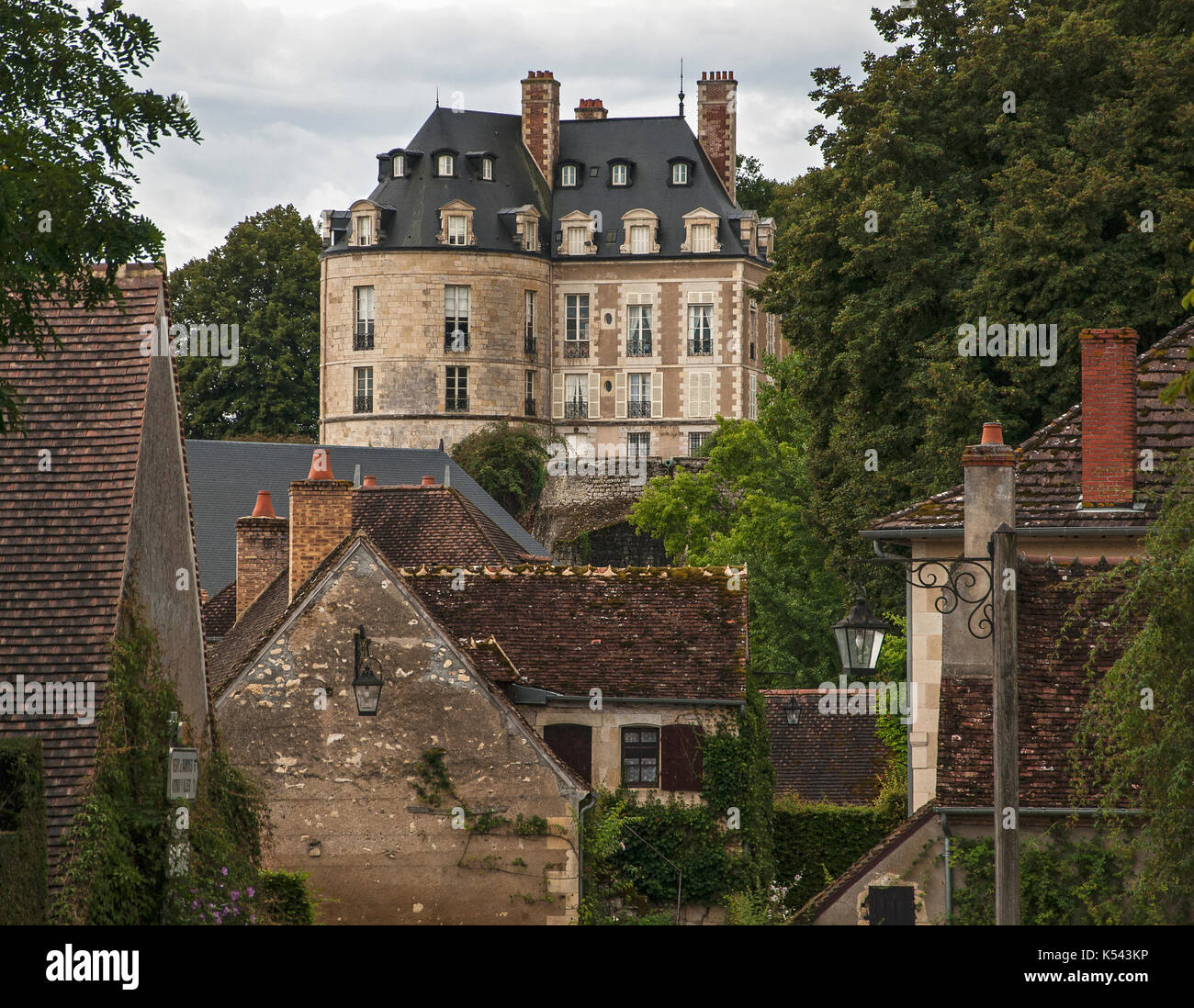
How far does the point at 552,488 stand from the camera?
83000 mm

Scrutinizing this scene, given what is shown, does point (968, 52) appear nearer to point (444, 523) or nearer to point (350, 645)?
point (444, 523)

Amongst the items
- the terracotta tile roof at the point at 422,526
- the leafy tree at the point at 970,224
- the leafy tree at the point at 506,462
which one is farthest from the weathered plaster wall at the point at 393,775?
the leafy tree at the point at 506,462

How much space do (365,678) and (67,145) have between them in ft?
30.8

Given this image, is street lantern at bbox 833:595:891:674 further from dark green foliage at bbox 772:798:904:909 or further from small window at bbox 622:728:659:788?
dark green foliage at bbox 772:798:904:909

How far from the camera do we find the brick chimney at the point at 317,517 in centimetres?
2691

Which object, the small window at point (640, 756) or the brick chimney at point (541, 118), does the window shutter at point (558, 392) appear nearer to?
the brick chimney at point (541, 118)

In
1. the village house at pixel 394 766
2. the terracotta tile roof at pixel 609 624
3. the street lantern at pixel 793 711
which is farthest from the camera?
the street lantern at pixel 793 711

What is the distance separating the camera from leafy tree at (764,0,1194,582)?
2780 centimetres

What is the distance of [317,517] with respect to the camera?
27.1 meters

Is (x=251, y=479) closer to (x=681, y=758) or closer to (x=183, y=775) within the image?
(x=681, y=758)

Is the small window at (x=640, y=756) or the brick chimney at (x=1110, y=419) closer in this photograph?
the brick chimney at (x=1110, y=419)

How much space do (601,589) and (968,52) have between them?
1143cm

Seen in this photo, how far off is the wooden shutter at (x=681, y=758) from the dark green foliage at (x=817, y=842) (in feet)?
13.0

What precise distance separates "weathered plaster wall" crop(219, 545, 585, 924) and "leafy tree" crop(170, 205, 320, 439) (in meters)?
64.7
